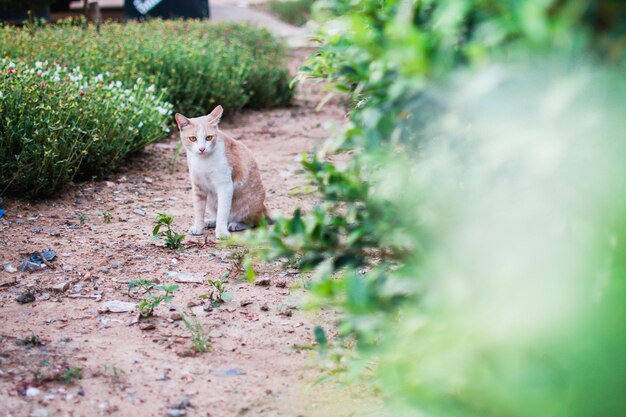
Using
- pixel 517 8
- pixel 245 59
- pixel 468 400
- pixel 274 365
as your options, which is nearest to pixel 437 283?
pixel 468 400

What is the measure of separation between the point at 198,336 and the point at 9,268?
1.47m

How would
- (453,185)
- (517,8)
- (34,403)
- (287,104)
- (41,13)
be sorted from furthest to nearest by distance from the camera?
(41,13) < (287,104) < (34,403) < (453,185) < (517,8)

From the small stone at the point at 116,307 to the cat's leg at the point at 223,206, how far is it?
4.04 feet

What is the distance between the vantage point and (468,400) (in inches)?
68.3

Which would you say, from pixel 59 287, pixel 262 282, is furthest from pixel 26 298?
pixel 262 282

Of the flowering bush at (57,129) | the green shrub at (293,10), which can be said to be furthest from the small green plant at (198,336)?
the green shrub at (293,10)

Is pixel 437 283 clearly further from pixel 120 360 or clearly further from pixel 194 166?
pixel 194 166

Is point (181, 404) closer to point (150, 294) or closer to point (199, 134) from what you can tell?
point (150, 294)

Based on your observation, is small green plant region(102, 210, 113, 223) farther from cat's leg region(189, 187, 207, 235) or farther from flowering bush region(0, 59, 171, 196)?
cat's leg region(189, 187, 207, 235)

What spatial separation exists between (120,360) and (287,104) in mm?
6773

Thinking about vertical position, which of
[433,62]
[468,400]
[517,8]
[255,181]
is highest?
[517,8]

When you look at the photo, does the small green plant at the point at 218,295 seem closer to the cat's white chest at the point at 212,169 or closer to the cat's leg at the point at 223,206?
the cat's leg at the point at 223,206

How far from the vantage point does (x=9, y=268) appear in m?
3.98

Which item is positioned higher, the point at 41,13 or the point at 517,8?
the point at 517,8
